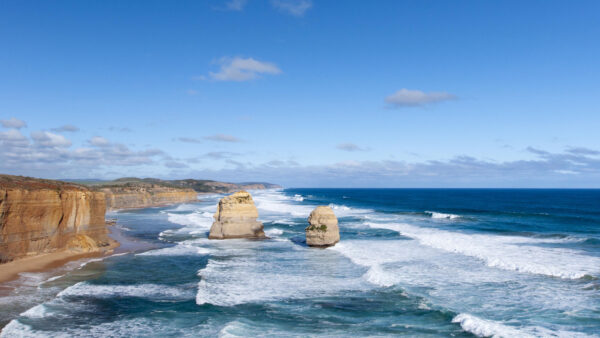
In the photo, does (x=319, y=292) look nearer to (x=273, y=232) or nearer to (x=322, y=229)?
(x=322, y=229)

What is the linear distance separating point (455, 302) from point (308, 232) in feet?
50.5

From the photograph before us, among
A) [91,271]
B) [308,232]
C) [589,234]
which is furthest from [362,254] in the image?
[589,234]

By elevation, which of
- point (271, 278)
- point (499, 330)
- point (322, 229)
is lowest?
point (271, 278)

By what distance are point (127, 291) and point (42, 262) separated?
8217 millimetres

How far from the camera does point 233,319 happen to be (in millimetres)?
15477

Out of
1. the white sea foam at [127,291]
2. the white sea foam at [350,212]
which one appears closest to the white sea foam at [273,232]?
the white sea foam at [127,291]

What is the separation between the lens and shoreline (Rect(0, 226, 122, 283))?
21.0m

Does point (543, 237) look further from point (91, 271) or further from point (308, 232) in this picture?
point (91, 271)

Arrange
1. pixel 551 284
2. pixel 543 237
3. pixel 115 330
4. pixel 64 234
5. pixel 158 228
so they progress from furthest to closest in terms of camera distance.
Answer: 1. pixel 158 228
2. pixel 543 237
3. pixel 64 234
4. pixel 551 284
5. pixel 115 330

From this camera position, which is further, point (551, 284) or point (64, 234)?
point (64, 234)

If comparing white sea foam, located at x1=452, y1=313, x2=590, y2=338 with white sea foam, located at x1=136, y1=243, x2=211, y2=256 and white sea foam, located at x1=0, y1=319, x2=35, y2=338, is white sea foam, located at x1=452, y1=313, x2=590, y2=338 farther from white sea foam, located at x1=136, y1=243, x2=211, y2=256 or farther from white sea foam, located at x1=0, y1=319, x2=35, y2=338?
white sea foam, located at x1=136, y1=243, x2=211, y2=256

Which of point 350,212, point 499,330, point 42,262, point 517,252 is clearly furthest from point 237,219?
point 350,212

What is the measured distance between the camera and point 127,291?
62.0 feet

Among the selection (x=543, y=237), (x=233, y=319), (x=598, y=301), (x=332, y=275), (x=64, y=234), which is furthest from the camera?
(x=543, y=237)
